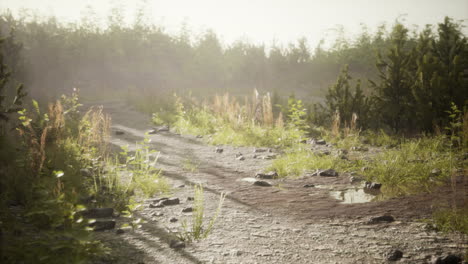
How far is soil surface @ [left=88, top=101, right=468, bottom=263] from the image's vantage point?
2.63m

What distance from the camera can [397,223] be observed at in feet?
10.5

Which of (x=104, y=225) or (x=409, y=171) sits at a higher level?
(x=409, y=171)

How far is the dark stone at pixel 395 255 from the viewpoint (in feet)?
8.23

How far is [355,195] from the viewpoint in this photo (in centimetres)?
423

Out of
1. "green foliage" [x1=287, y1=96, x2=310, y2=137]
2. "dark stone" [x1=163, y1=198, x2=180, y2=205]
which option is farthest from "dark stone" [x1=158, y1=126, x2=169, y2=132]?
"dark stone" [x1=163, y1=198, x2=180, y2=205]

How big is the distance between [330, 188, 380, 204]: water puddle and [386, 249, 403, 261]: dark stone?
1.42m

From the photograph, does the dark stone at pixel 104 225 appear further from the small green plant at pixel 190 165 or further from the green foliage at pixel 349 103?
the green foliage at pixel 349 103

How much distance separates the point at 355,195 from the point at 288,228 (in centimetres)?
146

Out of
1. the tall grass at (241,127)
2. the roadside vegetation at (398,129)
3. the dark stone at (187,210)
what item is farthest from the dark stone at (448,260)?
the tall grass at (241,127)

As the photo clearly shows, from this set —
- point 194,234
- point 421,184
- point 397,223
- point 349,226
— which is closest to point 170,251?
point 194,234

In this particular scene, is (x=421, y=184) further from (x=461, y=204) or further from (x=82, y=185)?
(x=82, y=185)

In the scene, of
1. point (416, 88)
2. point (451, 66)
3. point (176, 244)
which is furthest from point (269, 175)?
point (451, 66)

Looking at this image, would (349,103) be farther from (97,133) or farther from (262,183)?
(97,133)

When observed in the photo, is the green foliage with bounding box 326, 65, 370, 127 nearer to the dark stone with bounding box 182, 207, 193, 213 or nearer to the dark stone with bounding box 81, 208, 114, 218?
the dark stone with bounding box 182, 207, 193, 213
